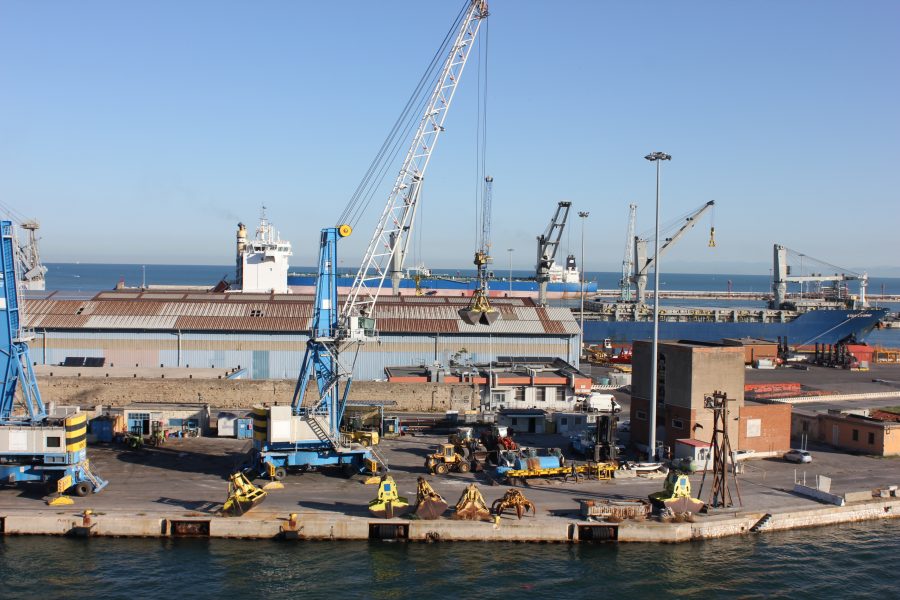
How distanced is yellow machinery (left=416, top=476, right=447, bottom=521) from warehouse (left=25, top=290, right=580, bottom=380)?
29.2m

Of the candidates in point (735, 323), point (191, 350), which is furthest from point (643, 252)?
point (191, 350)

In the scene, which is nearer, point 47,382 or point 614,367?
point 47,382

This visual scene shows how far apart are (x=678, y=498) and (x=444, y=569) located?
10.2 metres

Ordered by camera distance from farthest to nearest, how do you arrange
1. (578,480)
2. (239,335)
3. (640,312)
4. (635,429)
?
(640,312), (239,335), (635,429), (578,480)

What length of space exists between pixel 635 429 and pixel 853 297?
76954 millimetres

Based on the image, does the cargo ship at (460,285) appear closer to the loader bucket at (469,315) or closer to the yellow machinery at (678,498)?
the loader bucket at (469,315)

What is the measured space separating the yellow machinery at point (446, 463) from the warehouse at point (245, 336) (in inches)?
876

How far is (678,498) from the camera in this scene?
107 ft

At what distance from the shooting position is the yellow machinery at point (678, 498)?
1273 inches

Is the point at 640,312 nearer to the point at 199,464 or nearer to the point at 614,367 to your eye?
the point at 614,367

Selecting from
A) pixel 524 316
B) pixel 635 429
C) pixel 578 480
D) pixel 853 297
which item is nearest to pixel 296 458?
pixel 578 480

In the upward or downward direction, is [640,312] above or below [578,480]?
above

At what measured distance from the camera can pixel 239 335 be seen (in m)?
61.6

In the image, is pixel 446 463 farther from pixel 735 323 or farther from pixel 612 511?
pixel 735 323
